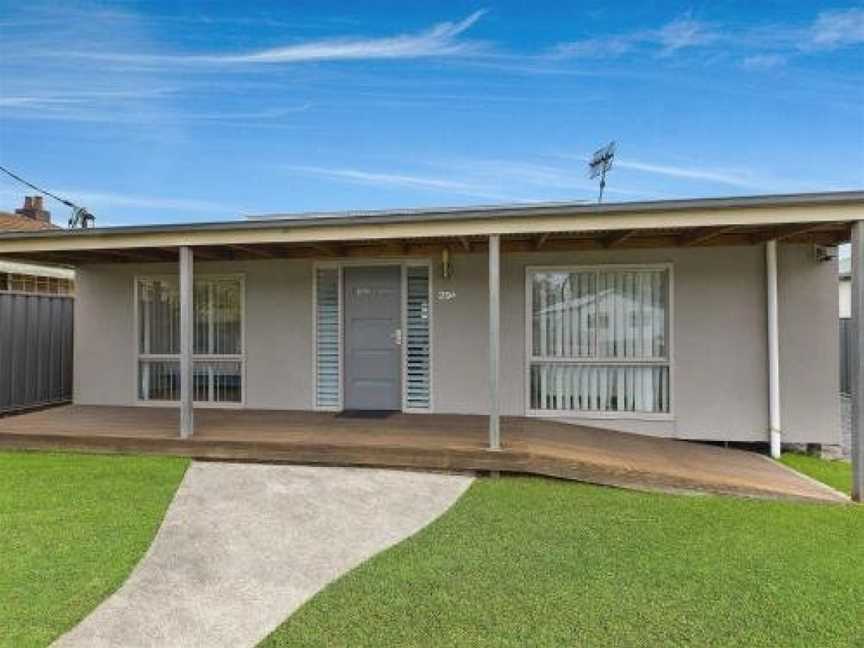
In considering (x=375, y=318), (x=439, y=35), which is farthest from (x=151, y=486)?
(x=439, y=35)

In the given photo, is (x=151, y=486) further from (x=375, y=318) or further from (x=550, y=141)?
(x=550, y=141)

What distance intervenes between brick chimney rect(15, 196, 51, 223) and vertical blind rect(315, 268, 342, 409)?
564 inches

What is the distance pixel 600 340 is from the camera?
23.1ft

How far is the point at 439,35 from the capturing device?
13680mm

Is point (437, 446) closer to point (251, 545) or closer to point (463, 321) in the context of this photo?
point (251, 545)

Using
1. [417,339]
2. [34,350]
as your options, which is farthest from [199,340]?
[417,339]

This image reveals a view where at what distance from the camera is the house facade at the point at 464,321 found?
21.2 ft

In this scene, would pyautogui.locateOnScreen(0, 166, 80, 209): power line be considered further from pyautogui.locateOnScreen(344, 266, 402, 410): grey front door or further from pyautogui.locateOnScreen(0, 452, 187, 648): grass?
pyautogui.locateOnScreen(344, 266, 402, 410): grey front door

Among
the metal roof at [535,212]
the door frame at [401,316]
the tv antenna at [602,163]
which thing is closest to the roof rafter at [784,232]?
the metal roof at [535,212]

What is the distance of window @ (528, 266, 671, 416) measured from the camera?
6953mm

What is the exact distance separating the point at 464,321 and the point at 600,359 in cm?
176

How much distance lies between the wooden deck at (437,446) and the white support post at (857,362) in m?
0.29

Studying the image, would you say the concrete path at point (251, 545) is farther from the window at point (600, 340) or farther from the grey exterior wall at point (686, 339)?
the window at point (600, 340)

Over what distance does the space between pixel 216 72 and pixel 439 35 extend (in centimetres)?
606
